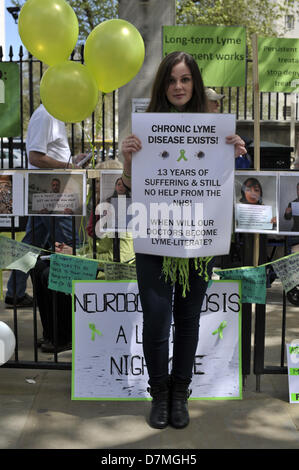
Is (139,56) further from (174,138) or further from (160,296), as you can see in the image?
(160,296)

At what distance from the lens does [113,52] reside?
2900 millimetres

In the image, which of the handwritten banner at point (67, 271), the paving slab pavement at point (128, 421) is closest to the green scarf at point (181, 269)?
the handwritten banner at point (67, 271)

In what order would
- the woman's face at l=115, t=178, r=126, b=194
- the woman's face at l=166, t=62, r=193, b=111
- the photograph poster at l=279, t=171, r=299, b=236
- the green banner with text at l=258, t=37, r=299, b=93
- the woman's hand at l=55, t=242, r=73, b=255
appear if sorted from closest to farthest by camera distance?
the woman's face at l=166, t=62, r=193, b=111 → the photograph poster at l=279, t=171, r=299, b=236 → the woman's face at l=115, t=178, r=126, b=194 → the green banner with text at l=258, t=37, r=299, b=93 → the woman's hand at l=55, t=242, r=73, b=255

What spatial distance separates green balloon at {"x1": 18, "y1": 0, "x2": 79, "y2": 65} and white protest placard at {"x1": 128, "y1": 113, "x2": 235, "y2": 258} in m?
0.67

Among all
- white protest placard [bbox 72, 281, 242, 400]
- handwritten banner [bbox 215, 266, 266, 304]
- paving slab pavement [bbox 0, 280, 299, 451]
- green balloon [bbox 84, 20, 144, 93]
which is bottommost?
paving slab pavement [bbox 0, 280, 299, 451]

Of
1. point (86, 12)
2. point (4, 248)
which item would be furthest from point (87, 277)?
point (86, 12)

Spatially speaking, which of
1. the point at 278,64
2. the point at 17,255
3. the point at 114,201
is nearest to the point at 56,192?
the point at 114,201

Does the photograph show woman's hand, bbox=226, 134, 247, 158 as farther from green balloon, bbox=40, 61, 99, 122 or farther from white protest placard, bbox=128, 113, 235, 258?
green balloon, bbox=40, 61, 99, 122

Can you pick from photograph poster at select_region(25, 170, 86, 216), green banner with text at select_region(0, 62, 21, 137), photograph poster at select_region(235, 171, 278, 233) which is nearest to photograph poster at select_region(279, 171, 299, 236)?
photograph poster at select_region(235, 171, 278, 233)

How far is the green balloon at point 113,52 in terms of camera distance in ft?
9.52

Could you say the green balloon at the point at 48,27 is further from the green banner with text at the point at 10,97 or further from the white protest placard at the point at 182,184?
the white protest placard at the point at 182,184

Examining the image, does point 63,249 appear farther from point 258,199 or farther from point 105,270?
point 258,199

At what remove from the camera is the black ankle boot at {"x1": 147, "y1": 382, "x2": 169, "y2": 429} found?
9.40 feet

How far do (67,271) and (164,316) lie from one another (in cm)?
77
